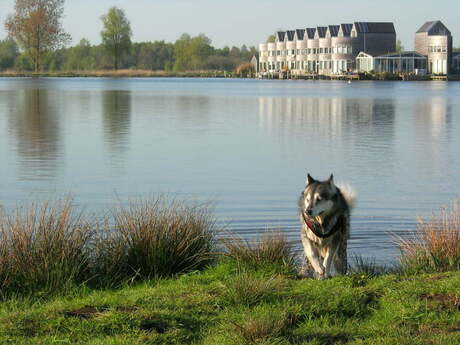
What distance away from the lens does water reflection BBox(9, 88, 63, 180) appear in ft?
66.3

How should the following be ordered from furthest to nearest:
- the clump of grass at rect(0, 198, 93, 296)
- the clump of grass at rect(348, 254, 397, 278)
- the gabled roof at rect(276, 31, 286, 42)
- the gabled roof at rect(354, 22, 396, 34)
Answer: the gabled roof at rect(276, 31, 286, 42) → the gabled roof at rect(354, 22, 396, 34) → the clump of grass at rect(348, 254, 397, 278) → the clump of grass at rect(0, 198, 93, 296)

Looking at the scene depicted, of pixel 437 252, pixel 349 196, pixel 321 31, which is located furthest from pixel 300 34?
pixel 437 252

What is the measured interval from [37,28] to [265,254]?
493 ft

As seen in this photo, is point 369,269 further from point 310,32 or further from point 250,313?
point 310,32

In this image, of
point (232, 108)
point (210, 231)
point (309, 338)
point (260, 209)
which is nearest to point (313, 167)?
point (260, 209)

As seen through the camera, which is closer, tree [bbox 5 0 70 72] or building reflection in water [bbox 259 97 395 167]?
building reflection in water [bbox 259 97 395 167]

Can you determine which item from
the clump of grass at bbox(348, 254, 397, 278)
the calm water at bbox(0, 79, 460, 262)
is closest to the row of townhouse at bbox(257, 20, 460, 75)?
the calm water at bbox(0, 79, 460, 262)

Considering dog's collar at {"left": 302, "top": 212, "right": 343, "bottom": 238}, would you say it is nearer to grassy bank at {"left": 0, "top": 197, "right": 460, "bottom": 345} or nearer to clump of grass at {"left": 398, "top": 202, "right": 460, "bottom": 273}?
grassy bank at {"left": 0, "top": 197, "right": 460, "bottom": 345}

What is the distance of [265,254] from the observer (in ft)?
29.5

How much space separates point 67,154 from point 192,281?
16473 millimetres

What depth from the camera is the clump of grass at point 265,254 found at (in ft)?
29.1

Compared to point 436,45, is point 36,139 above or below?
below

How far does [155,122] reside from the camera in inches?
1428

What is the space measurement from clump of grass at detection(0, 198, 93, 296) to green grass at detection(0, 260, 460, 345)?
35cm
